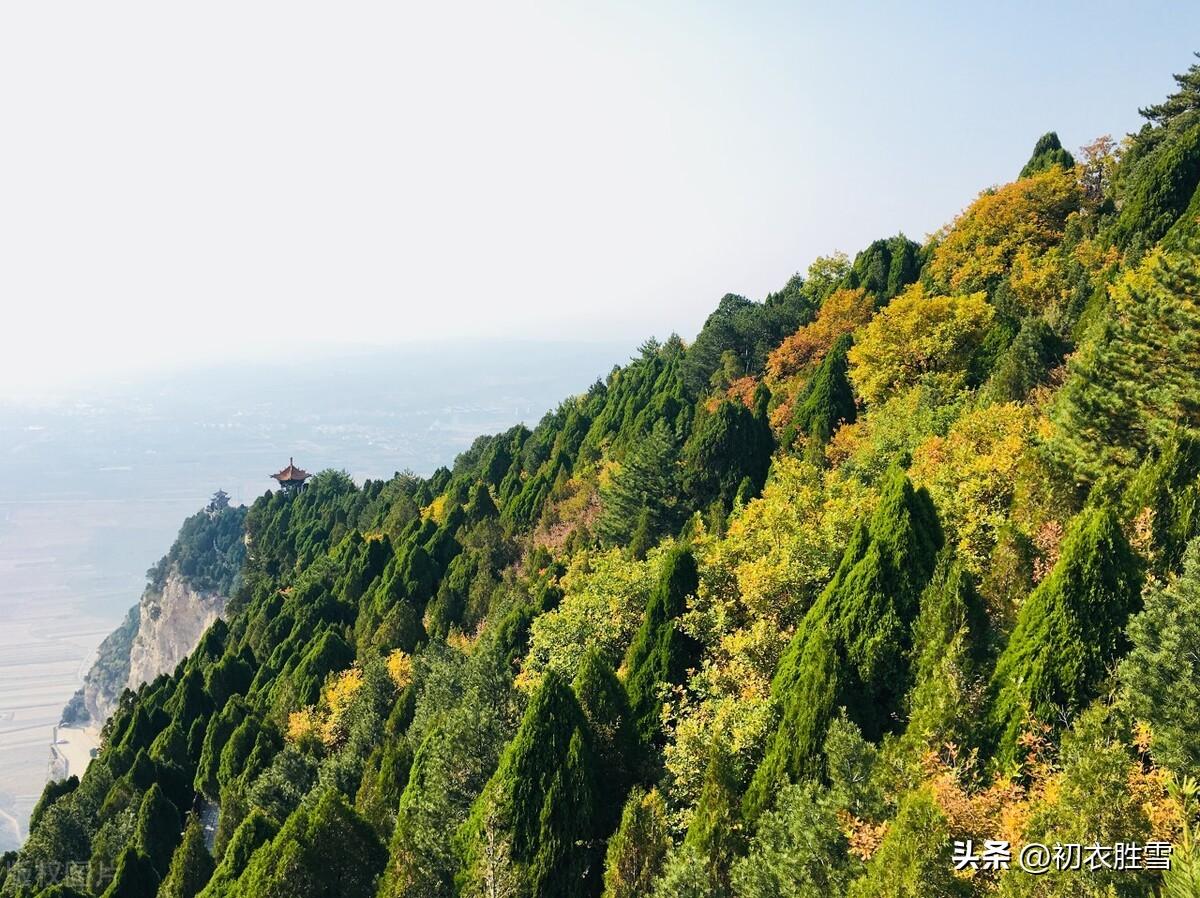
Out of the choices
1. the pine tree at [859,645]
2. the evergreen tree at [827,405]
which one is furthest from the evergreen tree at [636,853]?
the evergreen tree at [827,405]

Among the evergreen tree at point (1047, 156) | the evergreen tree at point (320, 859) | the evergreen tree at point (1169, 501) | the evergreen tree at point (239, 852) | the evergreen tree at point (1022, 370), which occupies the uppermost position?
the evergreen tree at point (1047, 156)

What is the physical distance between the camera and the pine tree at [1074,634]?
43.5 feet

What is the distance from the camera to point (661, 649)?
71.4 ft

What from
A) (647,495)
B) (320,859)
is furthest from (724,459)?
(320,859)

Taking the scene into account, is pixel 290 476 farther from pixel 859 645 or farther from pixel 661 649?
pixel 859 645

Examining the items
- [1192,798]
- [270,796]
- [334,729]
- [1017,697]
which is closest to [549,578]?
[334,729]

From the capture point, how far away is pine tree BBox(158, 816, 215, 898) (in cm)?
2577

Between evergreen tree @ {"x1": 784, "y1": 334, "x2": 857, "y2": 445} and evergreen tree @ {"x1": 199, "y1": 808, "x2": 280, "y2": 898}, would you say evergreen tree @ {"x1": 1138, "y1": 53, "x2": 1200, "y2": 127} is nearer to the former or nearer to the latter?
evergreen tree @ {"x1": 784, "y1": 334, "x2": 857, "y2": 445}

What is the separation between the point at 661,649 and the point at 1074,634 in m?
10.6

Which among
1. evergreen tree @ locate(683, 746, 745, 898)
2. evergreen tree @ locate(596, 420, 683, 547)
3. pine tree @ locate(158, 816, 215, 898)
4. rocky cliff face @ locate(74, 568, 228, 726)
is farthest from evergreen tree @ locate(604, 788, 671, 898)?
rocky cliff face @ locate(74, 568, 228, 726)

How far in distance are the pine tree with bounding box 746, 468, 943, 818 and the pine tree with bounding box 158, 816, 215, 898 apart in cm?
1971

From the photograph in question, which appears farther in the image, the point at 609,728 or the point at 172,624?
the point at 172,624

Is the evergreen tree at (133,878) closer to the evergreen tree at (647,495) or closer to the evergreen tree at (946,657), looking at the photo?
the evergreen tree at (647,495)

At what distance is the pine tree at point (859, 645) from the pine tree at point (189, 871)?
19714 mm
